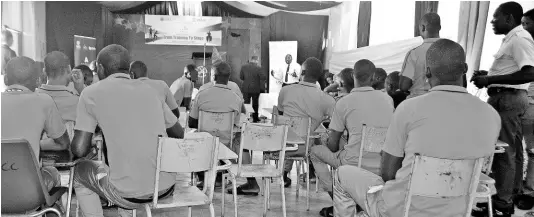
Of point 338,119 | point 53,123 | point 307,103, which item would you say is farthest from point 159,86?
point 53,123

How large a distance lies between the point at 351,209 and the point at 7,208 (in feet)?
5.52

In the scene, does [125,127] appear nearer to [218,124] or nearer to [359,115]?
[359,115]

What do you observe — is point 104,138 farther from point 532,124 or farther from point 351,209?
point 532,124

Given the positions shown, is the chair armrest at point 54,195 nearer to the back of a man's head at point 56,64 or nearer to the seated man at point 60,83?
the seated man at point 60,83

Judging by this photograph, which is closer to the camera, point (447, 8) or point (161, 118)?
point (161, 118)

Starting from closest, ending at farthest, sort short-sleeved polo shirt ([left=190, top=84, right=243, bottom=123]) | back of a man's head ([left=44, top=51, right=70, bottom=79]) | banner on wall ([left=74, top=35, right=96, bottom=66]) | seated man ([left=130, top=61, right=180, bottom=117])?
back of a man's head ([left=44, top=51, right=70, bottom=79]), short-sleeved polo shirt ([left=190, top=84, right=243, bottom=123]), seated man ([left=130, top=61, right=180, bottom=117]), banner on wall ([left=74, top=35, right=96, bottom=66])

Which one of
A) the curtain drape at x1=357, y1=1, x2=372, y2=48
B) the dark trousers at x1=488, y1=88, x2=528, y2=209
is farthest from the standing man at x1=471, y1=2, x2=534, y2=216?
the curtain drape at x1=357, y1=1, x2=372, y2=48

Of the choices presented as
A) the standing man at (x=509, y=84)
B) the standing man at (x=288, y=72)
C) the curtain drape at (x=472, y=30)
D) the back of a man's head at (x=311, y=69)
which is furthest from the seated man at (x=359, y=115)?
the standing man at (x=288, y=72)

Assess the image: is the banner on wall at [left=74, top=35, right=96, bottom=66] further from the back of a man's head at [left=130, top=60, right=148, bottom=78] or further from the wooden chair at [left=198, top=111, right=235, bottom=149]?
the wooden chair at [left=198, top=111, right=235, bottom=149]

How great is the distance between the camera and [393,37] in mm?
8391

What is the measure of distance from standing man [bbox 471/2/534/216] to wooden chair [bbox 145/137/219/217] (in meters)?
2.14

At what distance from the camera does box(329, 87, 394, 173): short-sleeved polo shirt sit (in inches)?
136

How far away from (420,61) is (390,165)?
59.6 inches

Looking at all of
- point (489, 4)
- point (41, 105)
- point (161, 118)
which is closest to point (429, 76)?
point (161, 118)
